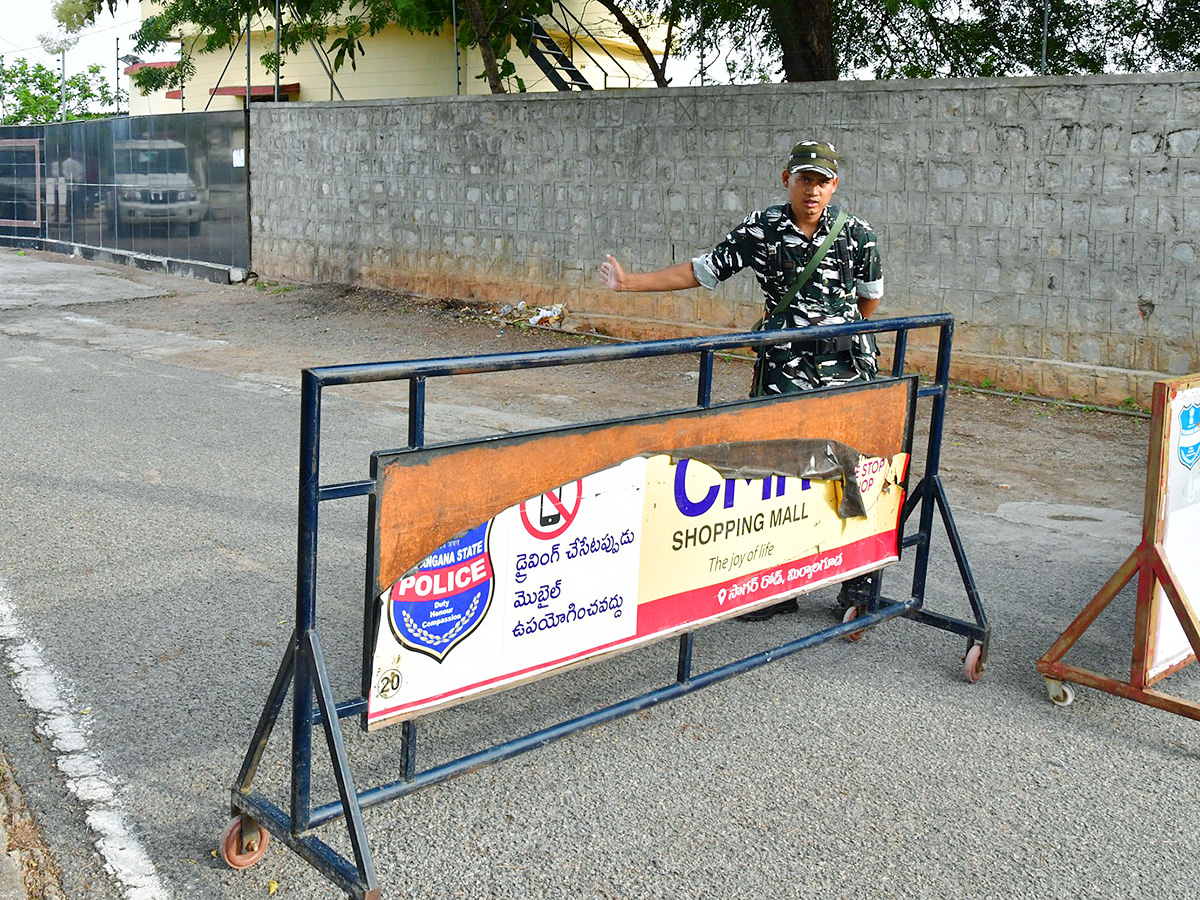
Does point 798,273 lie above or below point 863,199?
below

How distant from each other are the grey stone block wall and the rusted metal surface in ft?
20.2

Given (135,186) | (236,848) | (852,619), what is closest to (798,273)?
(852,619)

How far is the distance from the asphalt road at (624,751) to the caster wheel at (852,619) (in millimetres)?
61

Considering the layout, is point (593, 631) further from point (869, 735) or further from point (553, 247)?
point (553, 247)

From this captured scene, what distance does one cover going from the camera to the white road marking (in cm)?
325

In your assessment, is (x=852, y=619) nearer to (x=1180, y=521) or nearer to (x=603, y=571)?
(x=1180, y=521)

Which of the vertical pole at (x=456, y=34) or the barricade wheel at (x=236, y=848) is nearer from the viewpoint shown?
the barricade wheel at (x=236, y=848)

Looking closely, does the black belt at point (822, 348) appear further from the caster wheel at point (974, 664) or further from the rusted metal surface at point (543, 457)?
the caster wheel at point (974, 664)

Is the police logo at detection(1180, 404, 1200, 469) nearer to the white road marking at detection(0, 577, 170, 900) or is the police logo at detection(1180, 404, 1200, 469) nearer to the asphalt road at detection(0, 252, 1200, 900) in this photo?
the asphalt road at detection(0, 252, 1200, 900)

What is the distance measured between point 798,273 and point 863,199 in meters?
6.54

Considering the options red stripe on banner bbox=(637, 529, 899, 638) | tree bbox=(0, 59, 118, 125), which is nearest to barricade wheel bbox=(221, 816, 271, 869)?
red stripe on banner bbox=(637, 529, 899, 638)

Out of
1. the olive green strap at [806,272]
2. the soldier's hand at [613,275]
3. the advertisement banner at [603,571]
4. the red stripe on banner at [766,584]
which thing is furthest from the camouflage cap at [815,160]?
the red stripe on banner at [766,584]

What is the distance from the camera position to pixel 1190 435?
4.51 meters

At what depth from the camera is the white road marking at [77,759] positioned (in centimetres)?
325
